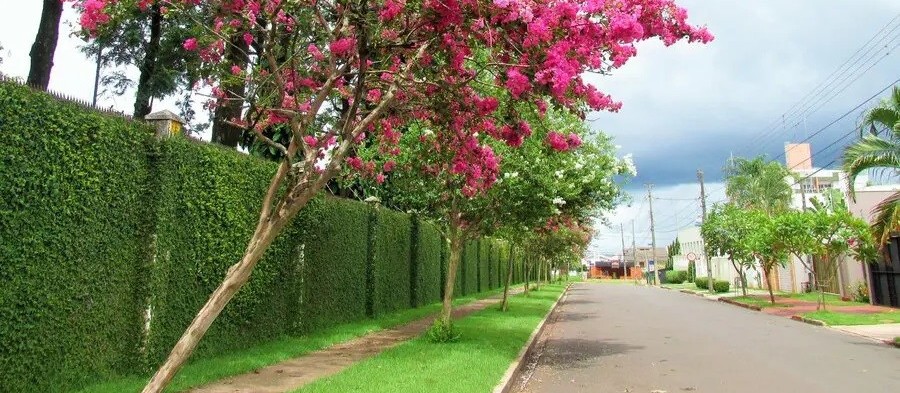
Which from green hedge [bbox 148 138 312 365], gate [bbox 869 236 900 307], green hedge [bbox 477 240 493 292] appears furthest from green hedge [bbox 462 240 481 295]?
green hedge [bbox 148 138 312 365]

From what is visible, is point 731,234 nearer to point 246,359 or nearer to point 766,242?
point 766,242

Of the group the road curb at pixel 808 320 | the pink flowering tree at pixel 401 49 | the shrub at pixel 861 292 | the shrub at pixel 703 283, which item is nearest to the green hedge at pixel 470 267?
the road curb at pixel 808 320

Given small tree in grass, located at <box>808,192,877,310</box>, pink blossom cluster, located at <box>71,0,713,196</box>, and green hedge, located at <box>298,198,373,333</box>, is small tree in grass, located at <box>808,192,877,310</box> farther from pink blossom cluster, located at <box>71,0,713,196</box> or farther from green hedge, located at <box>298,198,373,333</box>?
pink blossom cluster, located at <box>71,0,713,196</box>

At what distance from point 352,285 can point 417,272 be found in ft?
19.5

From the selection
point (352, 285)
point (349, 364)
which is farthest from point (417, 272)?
point (349, 364)

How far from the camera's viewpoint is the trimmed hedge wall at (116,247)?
629 centimetres

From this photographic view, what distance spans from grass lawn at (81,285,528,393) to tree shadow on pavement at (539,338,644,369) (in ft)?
13.1

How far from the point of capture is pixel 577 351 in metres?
12.7

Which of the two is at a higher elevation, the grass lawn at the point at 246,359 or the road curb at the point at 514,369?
the grass lawn at the point at 246,359

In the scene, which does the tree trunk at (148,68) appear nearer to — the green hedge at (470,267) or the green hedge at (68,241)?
the green hedge at (68,241)

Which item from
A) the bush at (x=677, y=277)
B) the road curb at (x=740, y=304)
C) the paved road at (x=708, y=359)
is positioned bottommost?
the paved road at (x=708, y=359)

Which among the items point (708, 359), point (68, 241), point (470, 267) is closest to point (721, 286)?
point (470, 267)

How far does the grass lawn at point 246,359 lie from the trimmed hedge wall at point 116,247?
0.18 metres

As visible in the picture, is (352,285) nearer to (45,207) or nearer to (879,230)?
(45,207)
